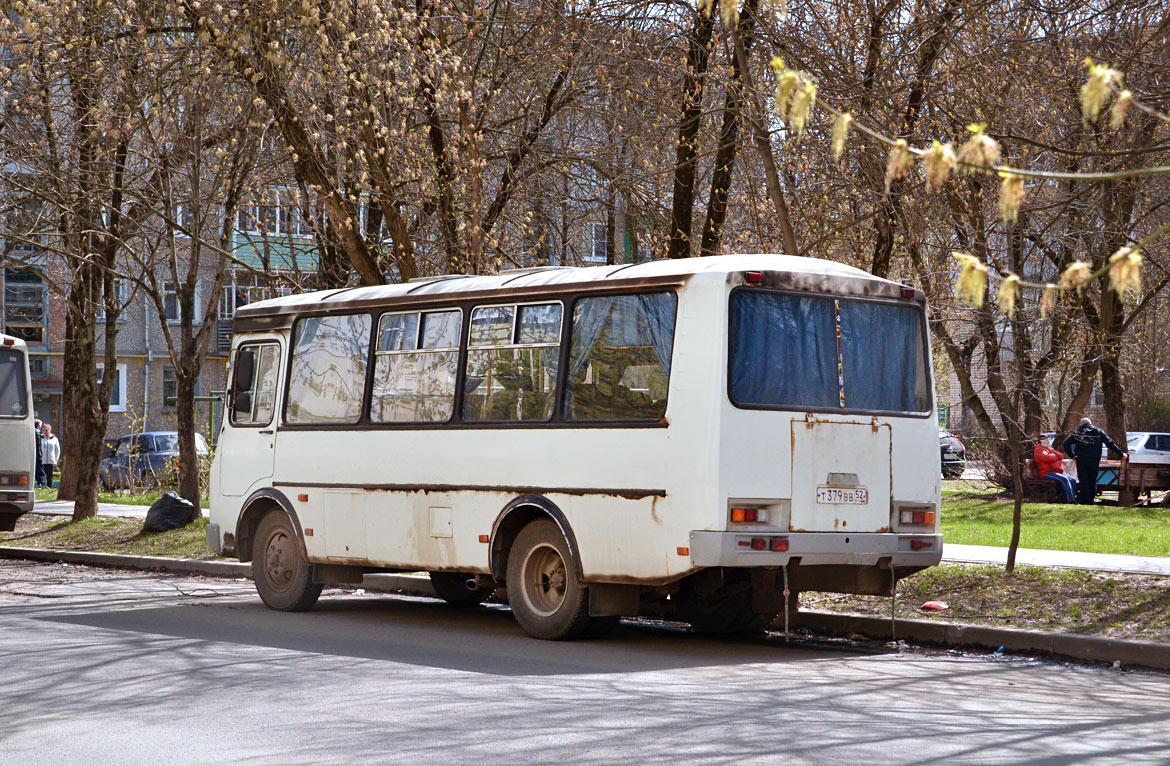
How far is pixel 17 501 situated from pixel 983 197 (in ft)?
44.5

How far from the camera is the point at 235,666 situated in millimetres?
9938

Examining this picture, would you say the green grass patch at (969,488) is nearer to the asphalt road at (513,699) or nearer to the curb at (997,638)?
the curb at (997,638)

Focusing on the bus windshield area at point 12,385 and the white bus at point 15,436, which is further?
the bus windshield area at point 12,385

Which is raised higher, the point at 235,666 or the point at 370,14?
the point at 370,14

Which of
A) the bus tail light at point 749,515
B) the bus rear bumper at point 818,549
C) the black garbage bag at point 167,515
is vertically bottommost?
the black garbage bag at point 167,515

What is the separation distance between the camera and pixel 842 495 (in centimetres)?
1130

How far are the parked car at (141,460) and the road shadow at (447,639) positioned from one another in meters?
15.6

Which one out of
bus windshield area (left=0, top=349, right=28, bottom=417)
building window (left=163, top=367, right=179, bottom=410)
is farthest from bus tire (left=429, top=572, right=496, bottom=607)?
building window (left=163, top=367, right=179, bottom=410)

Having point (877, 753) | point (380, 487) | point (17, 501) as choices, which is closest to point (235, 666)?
point (380, 487)

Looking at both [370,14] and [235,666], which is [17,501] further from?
[235,666]

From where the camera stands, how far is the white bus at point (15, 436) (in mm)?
21562

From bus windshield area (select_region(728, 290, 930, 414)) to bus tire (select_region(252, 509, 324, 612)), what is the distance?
195 inches

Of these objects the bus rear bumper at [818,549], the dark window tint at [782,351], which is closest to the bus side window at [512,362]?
the dark window tint at [782,351]

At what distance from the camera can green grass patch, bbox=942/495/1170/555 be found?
58.8 ft
